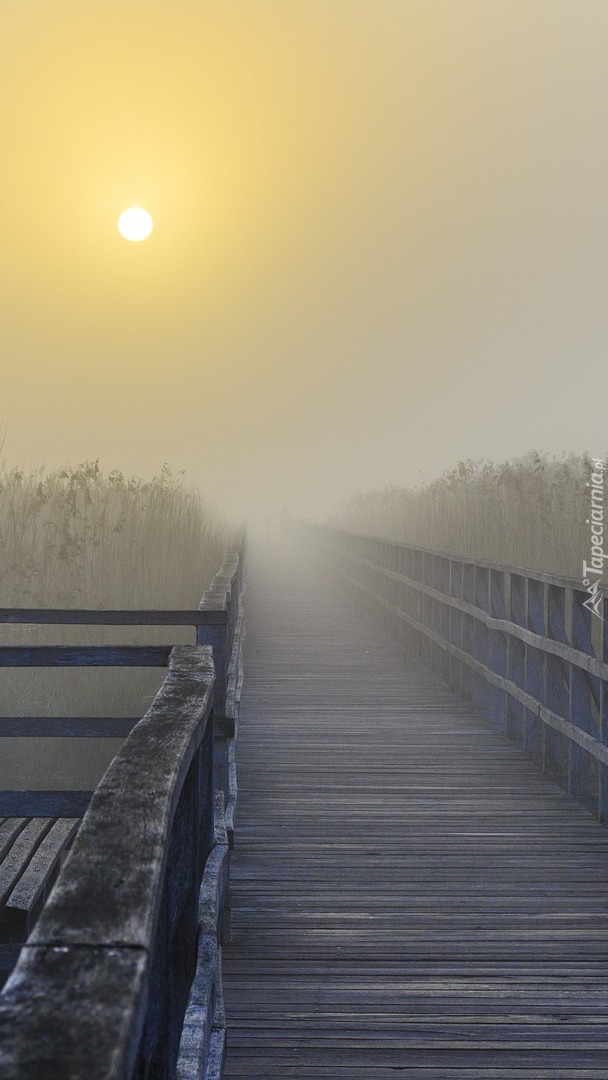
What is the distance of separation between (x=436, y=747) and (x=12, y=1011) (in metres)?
5.72

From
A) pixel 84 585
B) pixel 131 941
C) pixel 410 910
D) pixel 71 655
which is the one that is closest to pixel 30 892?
pixel 71 655

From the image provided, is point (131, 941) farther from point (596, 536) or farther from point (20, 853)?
point (596, 536)

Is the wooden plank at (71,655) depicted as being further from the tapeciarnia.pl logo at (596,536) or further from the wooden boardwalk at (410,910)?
the tapeciarnia.pl logo at (596,536)

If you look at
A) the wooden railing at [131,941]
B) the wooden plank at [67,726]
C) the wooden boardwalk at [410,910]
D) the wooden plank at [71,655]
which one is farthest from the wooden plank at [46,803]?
the wooden railing at [131,941]

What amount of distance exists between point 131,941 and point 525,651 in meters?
5.26

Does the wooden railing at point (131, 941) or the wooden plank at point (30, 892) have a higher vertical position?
the wooden railing at point (131, 941)

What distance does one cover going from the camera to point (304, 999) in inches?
121

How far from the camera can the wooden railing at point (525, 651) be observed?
5.02 metres

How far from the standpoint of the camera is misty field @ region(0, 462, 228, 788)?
19.9ft

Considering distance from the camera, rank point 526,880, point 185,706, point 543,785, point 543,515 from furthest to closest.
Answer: point 543,515, point 543,785, point 526,880, point 185,706

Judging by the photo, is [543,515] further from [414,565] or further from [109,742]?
[109,742]

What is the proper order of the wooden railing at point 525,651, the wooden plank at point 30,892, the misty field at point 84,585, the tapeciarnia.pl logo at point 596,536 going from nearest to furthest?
the wooden plank at point 30,892
the wooden railing at point 525,651
the misty field at point 84,585
the tapeciarnia.pl logo at point 596,536

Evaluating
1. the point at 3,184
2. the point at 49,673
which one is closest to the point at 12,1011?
the point at 49,673

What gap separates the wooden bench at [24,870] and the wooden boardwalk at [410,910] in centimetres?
68
